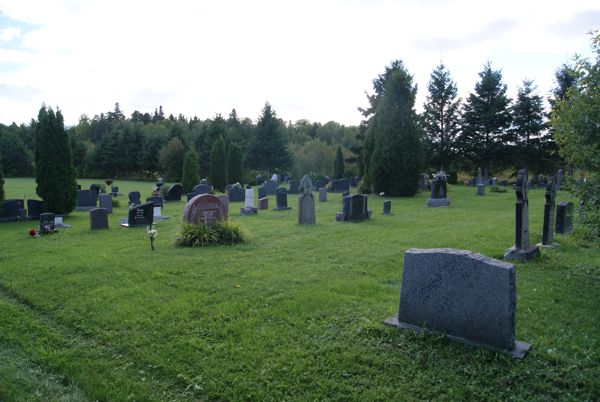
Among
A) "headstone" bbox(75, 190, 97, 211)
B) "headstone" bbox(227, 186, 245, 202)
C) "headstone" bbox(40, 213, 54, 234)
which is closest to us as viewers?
"headstone" bbox(40, 213, 54, 234)

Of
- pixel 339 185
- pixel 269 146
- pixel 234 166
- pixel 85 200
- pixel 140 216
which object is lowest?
pixel 140 216

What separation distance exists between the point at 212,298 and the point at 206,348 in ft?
5.62

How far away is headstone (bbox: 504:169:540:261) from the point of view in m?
8.97

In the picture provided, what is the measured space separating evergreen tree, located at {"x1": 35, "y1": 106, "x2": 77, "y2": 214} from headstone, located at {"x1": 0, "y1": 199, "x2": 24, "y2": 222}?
0.96 metres

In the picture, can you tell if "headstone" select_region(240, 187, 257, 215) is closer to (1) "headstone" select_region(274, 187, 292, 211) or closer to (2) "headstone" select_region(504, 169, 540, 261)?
(1) "headstone" select_region(274, 187, 292, 211)

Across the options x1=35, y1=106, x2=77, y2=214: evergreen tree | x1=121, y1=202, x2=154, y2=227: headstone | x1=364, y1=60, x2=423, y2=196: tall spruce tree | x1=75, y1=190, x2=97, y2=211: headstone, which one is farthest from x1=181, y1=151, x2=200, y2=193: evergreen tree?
x1=121, y1=202, x2=154, y2=227: headstone

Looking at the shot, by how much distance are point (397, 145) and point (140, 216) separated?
18.0 meters

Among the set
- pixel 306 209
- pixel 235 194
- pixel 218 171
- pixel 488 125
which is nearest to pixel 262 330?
pixel 306 209

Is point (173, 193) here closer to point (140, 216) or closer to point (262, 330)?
point (140, 216)

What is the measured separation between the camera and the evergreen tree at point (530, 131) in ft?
137

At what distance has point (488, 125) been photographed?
4275 centimetres

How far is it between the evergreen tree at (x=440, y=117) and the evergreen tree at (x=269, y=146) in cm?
1652

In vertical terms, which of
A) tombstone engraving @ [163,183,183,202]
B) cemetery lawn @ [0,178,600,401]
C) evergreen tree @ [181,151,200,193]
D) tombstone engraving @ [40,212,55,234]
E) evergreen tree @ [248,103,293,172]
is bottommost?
cemetery lawn @ [0,178,600,401]

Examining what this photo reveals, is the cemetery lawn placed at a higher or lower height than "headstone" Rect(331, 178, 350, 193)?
lower
